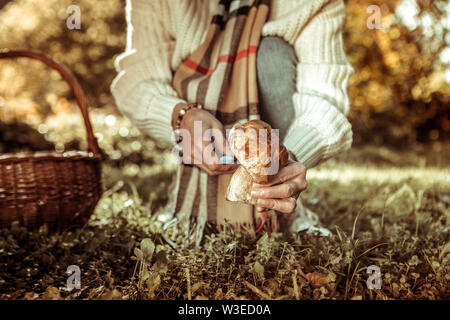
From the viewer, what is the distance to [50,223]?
6.45 ft

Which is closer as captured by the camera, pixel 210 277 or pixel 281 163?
pixel 281 163

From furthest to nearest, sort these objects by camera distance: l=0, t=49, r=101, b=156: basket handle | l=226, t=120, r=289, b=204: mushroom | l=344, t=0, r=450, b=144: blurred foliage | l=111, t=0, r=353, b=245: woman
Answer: l=344, t=0, r=450, b=144: blurred foliage < l=0, t=49, r=101, b=156: basket handle < l=111, t=0, r=353, b=245: woman < l=226, t=120, r=289, b=204: mushroom

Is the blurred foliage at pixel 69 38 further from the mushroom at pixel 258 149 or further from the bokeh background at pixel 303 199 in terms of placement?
the mushroom at pixel 258 149

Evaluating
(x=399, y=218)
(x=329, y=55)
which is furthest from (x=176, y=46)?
(x=399, y=218)

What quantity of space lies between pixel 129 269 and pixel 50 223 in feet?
2.45

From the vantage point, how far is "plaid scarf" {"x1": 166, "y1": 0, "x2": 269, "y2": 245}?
174 centimetres

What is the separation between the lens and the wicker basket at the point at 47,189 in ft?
6.16

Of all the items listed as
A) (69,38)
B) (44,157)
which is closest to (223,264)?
(44,157)

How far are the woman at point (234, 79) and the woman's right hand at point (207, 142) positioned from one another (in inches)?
1.2

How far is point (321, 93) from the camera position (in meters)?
1.74

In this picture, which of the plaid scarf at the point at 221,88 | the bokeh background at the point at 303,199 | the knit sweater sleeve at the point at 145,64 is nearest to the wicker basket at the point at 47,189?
the bokeh background at the point at 303,199

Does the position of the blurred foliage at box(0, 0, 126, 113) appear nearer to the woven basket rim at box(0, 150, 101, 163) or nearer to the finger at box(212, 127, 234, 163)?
the woven basket rim at box(0, 150, 101, 163)

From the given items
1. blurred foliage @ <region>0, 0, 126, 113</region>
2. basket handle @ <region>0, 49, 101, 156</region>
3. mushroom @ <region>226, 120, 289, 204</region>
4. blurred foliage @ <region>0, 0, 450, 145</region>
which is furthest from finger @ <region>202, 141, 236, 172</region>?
blurred foliage @ <region>0, 0, 126, 113</region>
